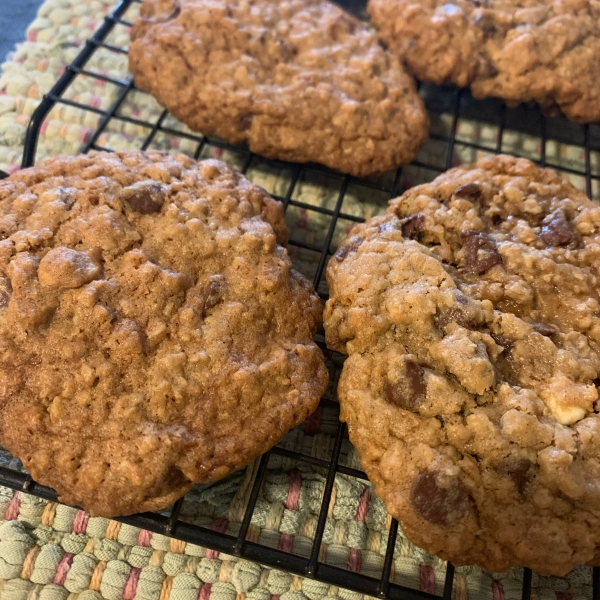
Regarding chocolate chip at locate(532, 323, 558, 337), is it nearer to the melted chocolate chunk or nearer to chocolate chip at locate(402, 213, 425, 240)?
chocolate chip at locate(402, 213, 425, 240)

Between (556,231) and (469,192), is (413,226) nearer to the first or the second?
(469,192)

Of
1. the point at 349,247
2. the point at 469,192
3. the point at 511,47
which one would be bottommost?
the point at 349,247

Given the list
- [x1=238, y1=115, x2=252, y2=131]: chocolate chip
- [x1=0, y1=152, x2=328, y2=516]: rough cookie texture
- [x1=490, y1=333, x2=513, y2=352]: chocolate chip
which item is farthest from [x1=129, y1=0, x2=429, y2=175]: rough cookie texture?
[x1=490, y1=333, x2=513, y2=352]: chocolate chip

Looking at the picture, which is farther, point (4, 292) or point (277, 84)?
point (277, 84)

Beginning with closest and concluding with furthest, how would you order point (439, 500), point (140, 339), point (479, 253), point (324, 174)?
1. point (439, 500)
2. point (140, 339)
3. point (479, 253)
4. point (324, 174)

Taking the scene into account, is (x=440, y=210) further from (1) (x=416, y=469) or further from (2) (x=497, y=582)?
(2) (x=497, y=582)

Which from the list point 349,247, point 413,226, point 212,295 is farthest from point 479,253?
point 212,295
